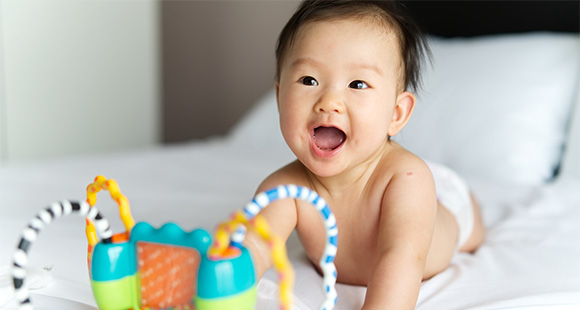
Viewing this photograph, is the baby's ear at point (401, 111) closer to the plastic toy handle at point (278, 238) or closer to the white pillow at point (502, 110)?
the plastic toy handle at point (278, 238)

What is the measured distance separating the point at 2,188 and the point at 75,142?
1376mm

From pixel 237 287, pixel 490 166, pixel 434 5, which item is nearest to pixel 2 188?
pixel 237 287

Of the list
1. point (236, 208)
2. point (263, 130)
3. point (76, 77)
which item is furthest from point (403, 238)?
point (76, 77)

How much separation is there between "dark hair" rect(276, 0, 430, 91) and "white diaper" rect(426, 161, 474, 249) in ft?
1.03

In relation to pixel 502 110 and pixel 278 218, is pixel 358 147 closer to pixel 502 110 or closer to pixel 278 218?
pixel 278 218

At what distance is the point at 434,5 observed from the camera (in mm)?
2395

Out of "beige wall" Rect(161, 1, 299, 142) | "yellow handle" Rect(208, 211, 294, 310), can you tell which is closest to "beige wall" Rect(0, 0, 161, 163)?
"beige wall" Rect(161, 1, 299, 142)

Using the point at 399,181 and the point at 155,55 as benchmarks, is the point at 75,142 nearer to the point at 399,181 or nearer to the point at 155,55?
the point at 155,55

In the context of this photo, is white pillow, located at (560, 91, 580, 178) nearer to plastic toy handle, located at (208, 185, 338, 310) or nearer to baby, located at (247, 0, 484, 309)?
baby, located at (247, 0, 484, 309)

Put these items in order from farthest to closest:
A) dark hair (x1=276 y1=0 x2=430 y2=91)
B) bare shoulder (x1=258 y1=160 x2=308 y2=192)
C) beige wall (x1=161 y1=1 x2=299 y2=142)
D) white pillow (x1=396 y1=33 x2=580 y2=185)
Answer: beige wall (x1=161 y1=1 x2=299 y2=142), white pillow (x1=396 y1=33 x2=580 y2=185), bare shoulder (x1=258 y1=160 x2=308 y2=192), dark hair (x1=276 y1=0 x2=430 y2=91)

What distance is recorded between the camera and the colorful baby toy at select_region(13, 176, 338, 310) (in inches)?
21.9

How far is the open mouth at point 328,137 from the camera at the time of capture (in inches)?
34.6

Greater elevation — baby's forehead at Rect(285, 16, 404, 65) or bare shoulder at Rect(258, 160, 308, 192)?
baby's forehead at Rect(285, 16, 404, 65)

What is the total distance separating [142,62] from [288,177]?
2.34 meters
